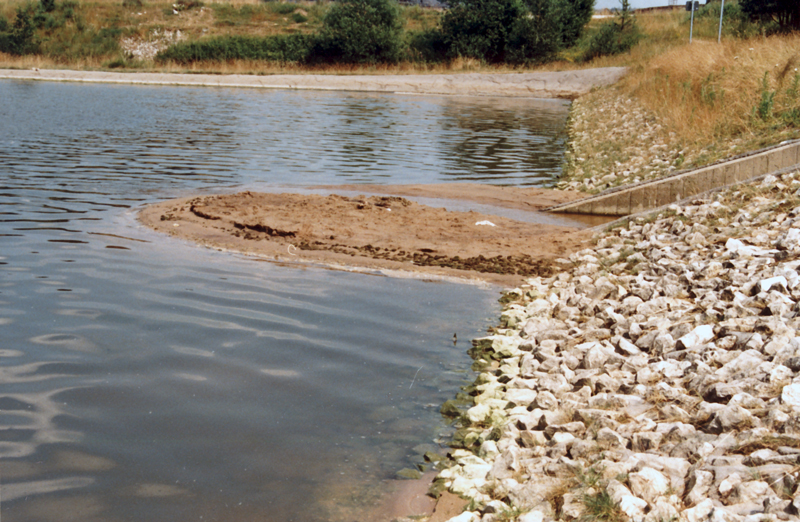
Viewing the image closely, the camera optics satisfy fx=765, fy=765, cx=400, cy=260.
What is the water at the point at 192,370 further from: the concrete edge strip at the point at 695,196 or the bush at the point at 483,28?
the bush at the point at 483,28

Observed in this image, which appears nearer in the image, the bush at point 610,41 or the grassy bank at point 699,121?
the grassy bank at point 699,121

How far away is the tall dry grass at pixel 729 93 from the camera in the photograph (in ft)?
40.9

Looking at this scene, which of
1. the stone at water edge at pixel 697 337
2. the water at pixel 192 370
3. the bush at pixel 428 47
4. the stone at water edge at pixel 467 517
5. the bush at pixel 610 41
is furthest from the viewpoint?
the bush at pixel 428 47

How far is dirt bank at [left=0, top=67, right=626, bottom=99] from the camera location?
145 feet

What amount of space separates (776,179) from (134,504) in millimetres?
7704

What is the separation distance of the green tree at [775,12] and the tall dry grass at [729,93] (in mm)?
13368

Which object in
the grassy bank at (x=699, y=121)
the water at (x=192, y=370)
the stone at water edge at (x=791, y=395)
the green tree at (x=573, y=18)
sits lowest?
the water at (x=192, y=370)

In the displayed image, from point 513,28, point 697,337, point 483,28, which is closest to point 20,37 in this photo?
point 483,28

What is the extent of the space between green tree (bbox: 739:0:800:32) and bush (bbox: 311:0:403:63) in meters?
23.8

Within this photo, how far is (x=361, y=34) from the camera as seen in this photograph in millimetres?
53312

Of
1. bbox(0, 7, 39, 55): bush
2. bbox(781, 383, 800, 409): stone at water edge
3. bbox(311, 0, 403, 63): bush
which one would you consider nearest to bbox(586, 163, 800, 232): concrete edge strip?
bbox(781, 383, 800, 409): stone at water edge

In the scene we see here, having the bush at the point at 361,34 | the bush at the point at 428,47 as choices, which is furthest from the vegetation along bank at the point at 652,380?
the bush at the point at 428,47

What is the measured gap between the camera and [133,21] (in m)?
66.2

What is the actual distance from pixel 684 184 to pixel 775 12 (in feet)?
98.0
